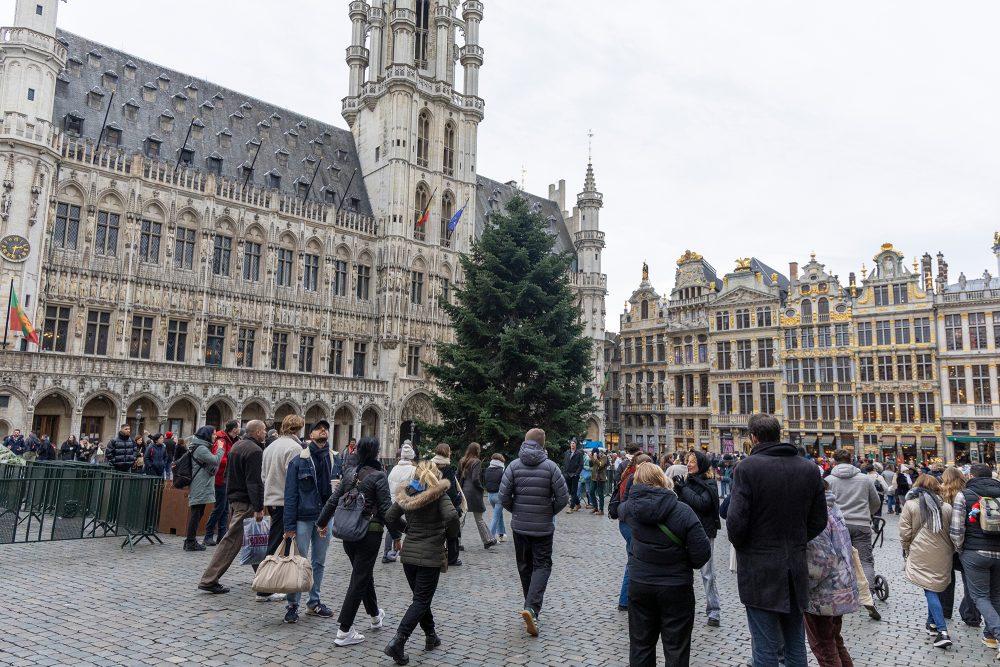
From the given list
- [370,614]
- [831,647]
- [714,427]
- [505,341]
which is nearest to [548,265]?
[505,341]

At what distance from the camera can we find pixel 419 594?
614 cm

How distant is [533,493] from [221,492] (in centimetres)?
665

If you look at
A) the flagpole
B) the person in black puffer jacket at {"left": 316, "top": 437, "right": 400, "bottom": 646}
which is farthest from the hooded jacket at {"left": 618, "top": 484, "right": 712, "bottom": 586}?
the flagpole

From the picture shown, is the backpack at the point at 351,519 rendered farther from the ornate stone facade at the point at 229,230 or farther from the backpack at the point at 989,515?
the ornate stone facade at the point at 229,230

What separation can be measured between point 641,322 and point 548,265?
103 ft

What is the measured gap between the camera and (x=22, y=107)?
27203mm

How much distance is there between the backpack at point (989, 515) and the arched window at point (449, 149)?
38955mm

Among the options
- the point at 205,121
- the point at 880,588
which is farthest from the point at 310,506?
the point at 205,121

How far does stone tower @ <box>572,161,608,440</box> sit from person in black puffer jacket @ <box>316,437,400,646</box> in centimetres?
4480

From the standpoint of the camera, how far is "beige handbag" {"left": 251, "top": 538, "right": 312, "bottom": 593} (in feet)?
21.5

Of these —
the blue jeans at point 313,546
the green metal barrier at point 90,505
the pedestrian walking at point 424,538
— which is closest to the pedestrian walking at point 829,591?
the pedestrian walking at point 424,538

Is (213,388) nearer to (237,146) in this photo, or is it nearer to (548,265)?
(237,146)

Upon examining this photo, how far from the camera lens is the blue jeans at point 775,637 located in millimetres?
4691

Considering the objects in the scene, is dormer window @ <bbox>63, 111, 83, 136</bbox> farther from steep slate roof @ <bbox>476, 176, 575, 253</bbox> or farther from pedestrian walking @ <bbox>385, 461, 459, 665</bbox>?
pedestrian walking @ <bbox>385, 461, 459, 665</bbox>
